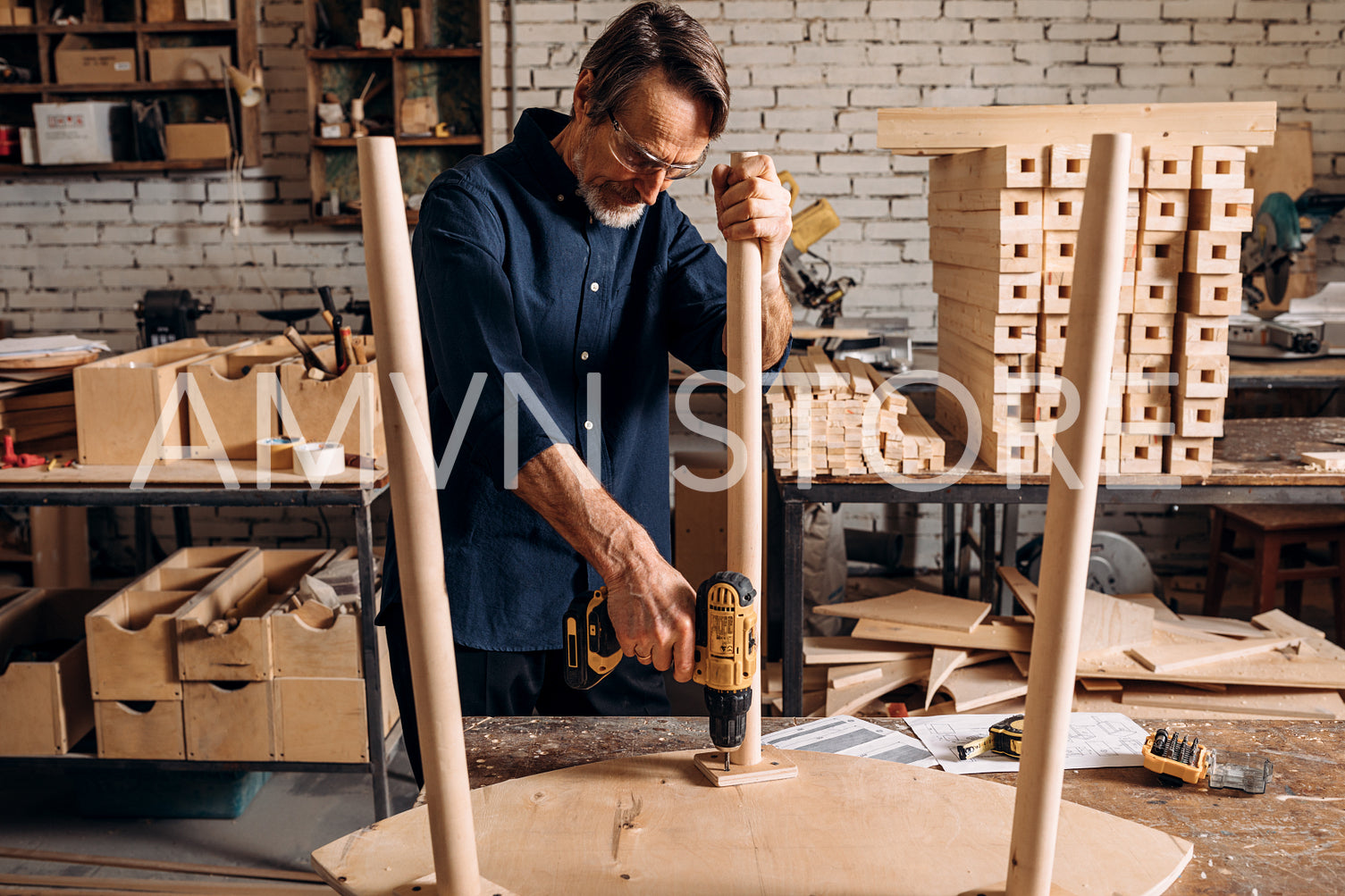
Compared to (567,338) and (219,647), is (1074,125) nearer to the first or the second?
(567,338)

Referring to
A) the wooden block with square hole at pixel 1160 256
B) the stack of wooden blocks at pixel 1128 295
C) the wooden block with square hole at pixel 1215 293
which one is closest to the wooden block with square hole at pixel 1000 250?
the stack of wooden blocks at pixel 1128 295

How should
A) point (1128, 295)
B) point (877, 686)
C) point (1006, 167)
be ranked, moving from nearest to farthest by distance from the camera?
point (1006, 167) < point (1128, 295) < point (877, 686)

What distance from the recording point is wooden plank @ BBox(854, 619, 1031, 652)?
2.62 metres

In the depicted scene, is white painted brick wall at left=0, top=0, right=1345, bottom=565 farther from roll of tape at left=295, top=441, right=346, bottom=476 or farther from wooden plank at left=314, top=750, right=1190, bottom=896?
wooden plank at left=314, top=750, right=1190, bottom=896

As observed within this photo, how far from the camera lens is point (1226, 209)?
2.01 meters

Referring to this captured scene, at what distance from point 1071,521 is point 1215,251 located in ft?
5.06

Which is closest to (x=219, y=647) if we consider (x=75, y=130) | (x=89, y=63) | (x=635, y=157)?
(x=635, y=157)

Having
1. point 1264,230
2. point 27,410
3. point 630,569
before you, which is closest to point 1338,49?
point 1264,230

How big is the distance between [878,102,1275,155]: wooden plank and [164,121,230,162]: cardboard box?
306cm

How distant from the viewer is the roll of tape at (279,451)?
250 centimetres

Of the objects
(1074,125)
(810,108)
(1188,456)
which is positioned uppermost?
(810,108)

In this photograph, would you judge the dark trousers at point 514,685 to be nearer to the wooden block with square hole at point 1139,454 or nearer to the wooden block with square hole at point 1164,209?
the wooden block with square hole at point 1139,454

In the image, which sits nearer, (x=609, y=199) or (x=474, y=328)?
(x=474, y=328)

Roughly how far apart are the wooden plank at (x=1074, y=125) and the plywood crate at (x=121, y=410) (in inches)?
72.7
